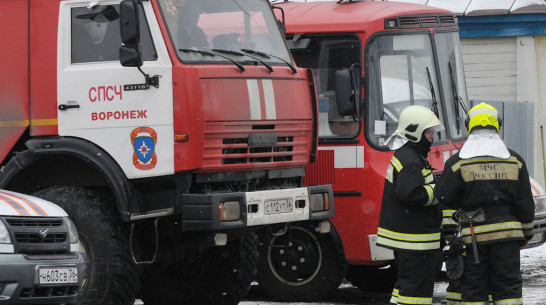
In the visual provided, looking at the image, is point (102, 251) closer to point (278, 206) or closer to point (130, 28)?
point (278, 206)

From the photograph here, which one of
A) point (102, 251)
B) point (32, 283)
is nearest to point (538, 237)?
point (102, 251)

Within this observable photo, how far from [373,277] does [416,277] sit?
4.07 m

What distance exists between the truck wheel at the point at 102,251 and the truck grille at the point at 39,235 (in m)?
0.94

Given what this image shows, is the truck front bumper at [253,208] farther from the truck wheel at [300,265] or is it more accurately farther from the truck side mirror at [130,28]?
the truck wheel at [300,265]

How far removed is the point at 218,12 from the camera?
33.7 feet

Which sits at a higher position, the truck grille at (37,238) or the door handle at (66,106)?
the door handle at (66,106)

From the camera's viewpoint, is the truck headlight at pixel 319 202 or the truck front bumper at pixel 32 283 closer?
the truck front bumper at pixel 32 283

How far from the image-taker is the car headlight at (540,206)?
12.4 meters

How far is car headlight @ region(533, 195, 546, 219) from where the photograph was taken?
12438mm

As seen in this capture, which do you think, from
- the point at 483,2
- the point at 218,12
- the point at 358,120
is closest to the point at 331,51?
the point at 358,120

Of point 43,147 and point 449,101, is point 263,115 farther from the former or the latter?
point 449,101

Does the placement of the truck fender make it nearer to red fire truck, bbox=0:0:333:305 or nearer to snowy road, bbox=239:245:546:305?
red fire truck, bbox=0:0:333:305

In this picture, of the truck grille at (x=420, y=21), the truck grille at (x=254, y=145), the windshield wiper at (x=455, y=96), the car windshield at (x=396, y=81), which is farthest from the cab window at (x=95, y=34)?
the windshield wiper at (x=455, y=96)

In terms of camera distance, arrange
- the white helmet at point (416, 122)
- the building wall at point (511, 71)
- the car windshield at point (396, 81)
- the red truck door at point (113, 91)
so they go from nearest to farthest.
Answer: the white helmet at point (416, 122)
the red truck door at point (113, 91)
the car windshield at point (396, 81)
the building wall at point (511, 71)
